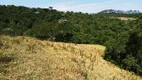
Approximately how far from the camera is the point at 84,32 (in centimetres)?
11862

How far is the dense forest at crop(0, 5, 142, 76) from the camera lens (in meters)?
60.8

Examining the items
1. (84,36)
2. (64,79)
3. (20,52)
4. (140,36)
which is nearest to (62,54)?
(20,52)

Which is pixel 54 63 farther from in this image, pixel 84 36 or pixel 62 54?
pixel 84 36

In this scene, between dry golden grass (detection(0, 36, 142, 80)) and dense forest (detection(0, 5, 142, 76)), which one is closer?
dry golden grass (detection(0, 36, 142, 80))

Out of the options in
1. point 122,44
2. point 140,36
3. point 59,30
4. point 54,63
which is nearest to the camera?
point 54,63

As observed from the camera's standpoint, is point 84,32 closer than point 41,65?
No

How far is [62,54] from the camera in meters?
19.1

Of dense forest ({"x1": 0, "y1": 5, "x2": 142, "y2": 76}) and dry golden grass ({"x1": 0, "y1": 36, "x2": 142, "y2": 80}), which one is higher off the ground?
dry golden grass ({"x1": 0, "y1": 36, "x2": 142, "y2": 80})

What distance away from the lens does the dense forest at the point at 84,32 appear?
60812 mm

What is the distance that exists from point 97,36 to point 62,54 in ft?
311

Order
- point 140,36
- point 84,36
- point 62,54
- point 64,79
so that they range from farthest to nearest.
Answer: point 84,36 < point 140,36 < point 62,54 < point 64,79

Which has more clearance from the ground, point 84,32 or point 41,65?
point 41,65

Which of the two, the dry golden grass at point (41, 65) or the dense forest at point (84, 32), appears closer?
the dry golden grass at point (41, 65)

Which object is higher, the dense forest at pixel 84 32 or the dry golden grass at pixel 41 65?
the dry golden grass at pixel 41 65
